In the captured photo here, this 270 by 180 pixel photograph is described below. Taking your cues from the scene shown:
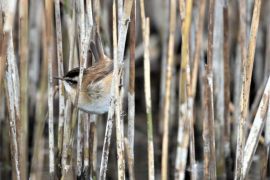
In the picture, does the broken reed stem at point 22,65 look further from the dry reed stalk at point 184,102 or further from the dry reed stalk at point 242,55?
the dry reed stalk at point 242,55

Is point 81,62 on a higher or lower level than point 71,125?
higher

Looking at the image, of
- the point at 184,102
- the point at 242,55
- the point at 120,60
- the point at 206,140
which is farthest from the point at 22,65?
the point at 242,55

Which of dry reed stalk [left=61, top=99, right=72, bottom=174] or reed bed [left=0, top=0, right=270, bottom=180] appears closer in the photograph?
reed bed [left=0, top=0, right=270, bottom=180]

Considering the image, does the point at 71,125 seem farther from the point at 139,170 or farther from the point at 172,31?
the point at 139,170

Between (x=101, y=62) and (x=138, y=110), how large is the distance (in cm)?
280

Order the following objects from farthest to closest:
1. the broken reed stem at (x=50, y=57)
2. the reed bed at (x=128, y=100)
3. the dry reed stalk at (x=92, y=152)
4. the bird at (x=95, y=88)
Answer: the dry reed stalk at (x=92, y=152) → the bird at (x=95, y=88) → the broken reed stem at (x=50, y=57) → the reed bed at (x=128, y=100)

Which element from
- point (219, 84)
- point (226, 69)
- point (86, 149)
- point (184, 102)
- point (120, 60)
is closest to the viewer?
point (184, 102)

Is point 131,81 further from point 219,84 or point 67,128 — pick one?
point 219,84

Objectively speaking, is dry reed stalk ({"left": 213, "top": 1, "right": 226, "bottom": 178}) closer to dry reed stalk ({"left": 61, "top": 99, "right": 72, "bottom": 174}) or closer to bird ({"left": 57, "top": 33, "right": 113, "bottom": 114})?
bird ({"left": 57, "top": 33, "right": 113, "bottom": 114})

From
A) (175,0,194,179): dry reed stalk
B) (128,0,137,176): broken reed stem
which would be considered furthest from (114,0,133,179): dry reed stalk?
(175,0,194,179): dry reed stalk

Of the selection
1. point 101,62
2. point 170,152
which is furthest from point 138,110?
point 101,62

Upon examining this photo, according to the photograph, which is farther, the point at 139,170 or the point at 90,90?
the point at 139,170

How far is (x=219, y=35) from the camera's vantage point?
4953mm

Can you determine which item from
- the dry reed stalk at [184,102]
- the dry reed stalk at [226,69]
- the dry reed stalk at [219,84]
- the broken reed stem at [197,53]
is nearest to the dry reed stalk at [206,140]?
the broken reed stem at [197,53]
